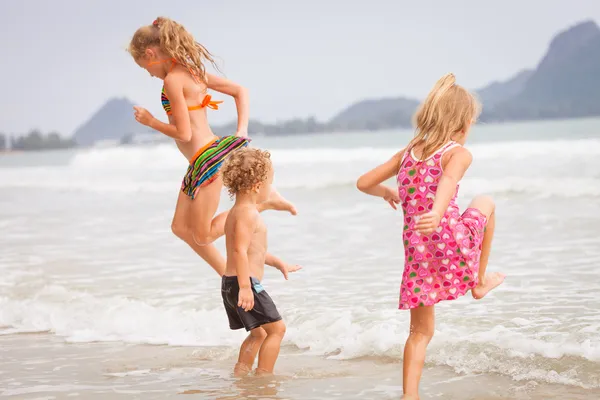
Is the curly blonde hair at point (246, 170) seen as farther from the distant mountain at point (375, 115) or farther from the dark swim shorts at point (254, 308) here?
the distant mountain at point (375, 115)

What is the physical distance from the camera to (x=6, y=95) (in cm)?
4141

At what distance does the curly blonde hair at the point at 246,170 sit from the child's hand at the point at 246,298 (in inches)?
16.7

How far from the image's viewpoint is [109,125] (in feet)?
124

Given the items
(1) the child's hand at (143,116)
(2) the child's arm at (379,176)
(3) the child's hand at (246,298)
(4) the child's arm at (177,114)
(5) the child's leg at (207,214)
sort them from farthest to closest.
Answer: (5) the child's leg at (207,214), (4) the child's arm at (177,114), (1) the child's hand at (143,116), (3) the child's hand at (246,298), (2) the child's arm at (379,176)

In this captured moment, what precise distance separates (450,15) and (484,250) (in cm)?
4370

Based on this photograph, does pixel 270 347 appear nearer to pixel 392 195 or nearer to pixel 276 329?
A: pixel 276 329

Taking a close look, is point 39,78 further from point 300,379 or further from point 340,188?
point 300,379

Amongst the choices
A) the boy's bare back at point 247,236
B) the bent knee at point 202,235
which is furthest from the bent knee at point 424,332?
the bent knee at point 202,235

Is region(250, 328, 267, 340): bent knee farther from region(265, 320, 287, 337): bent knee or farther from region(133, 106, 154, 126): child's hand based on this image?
region(133, 106, 154, 126): child's hand

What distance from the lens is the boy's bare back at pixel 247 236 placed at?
12.1 feet

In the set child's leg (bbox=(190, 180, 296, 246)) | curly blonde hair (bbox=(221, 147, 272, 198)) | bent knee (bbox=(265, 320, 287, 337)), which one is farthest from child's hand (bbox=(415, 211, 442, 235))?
child's leg (bbox=(190, 180, 296, 246))

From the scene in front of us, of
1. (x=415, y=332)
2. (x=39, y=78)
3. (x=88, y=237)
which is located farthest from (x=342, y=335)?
(x=39, y=78)

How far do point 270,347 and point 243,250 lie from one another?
0.50 metres

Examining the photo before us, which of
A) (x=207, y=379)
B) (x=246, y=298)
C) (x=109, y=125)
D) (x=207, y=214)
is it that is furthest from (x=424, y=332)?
(x=109, y=125)
